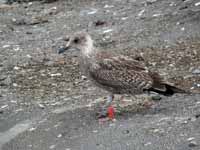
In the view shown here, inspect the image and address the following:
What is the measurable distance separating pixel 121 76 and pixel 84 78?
2.25 m

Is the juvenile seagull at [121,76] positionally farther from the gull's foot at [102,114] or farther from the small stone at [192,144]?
the small stone at [192,144]

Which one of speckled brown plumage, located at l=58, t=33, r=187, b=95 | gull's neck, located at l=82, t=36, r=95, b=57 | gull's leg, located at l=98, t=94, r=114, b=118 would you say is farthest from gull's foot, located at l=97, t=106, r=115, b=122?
gull's neck, located at l=82, t=36, r=95, b=57

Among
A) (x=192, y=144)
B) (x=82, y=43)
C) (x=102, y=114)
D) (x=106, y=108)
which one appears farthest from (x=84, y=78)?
(x=192, y=144)

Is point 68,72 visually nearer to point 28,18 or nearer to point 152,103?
point 152,103

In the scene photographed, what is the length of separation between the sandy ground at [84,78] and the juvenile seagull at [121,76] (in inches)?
9.8

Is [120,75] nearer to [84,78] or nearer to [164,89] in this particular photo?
[164,89]

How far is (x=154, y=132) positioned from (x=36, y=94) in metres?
2.89

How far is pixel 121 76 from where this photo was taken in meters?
8.99

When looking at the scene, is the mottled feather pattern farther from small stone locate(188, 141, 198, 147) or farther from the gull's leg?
small stone locate(188, 141, 198, 147)

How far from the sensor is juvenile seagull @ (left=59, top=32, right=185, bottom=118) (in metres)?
8.98

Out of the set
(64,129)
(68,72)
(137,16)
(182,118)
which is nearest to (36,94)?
(68,72)

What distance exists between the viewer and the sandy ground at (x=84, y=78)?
8.32 metres

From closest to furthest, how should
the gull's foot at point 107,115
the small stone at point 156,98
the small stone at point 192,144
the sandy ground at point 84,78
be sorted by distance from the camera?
1. the small stone at point 192,144
2. the sandy ground at point 84,78
3. the gull's foot at point 107,115
4. the small stone at point 156,98

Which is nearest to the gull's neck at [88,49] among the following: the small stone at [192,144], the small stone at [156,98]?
the small stone at [156,98]
